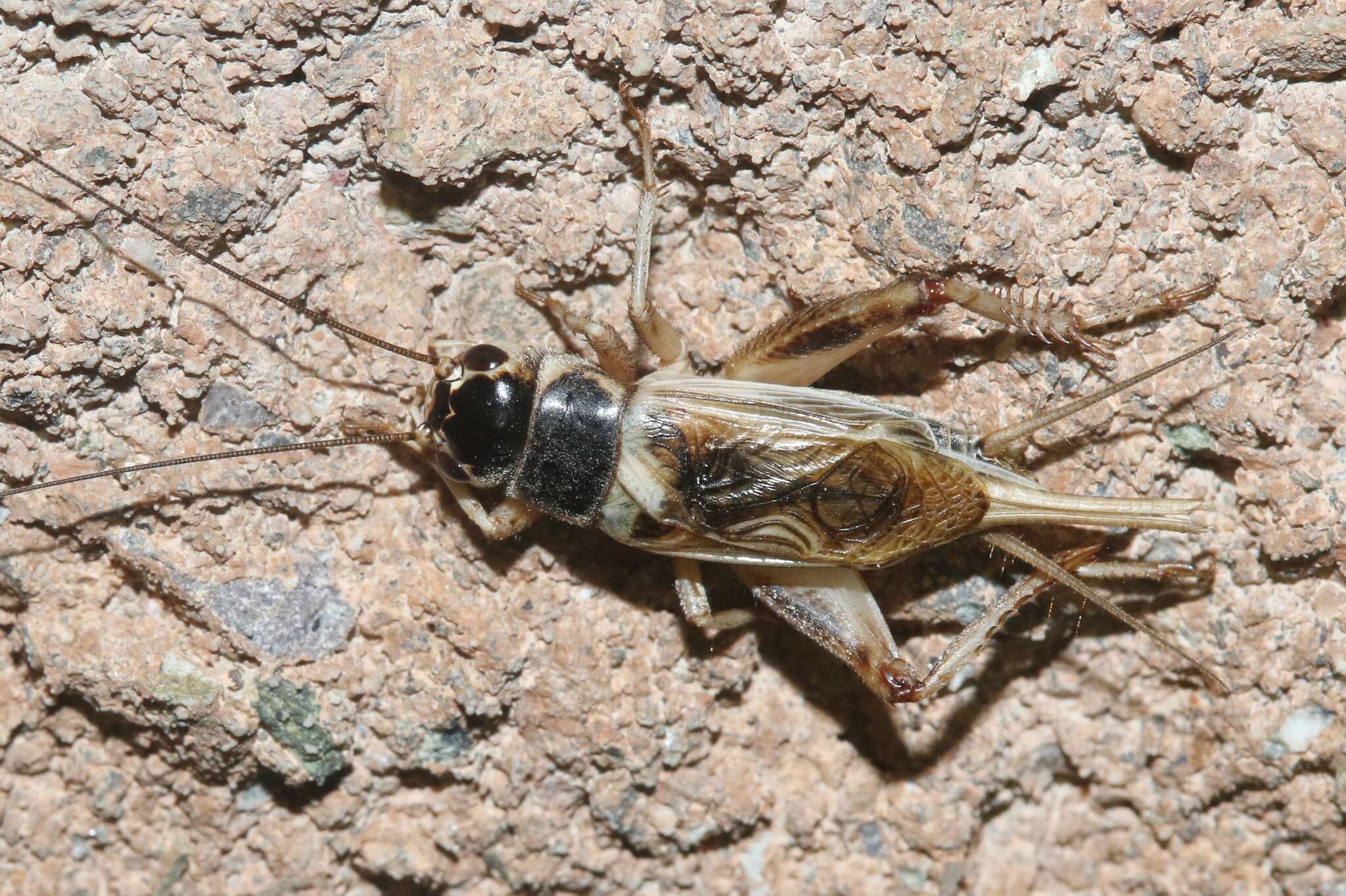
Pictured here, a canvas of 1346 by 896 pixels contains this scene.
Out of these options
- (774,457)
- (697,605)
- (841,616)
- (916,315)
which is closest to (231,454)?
(697,605)

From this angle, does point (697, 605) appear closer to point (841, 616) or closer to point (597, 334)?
point (841, 616)

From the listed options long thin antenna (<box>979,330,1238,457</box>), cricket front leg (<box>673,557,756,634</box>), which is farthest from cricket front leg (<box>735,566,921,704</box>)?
long thin antenna (<box>979,330,1238,457</box>)

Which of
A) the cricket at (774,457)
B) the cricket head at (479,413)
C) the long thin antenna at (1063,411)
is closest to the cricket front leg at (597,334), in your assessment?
the cricket at (774,457)

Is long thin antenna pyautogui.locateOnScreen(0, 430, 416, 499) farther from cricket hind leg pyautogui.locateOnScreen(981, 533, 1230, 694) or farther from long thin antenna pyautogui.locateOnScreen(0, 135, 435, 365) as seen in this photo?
cricket hind leg pyautogui.locateOnScreen(981, 533, 1230, 694)

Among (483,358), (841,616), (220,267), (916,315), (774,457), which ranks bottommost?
(841,616)

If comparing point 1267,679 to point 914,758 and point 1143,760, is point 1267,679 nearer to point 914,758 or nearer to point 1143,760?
point 1143,760

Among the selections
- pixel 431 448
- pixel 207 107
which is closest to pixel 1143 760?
pixel 431 448
